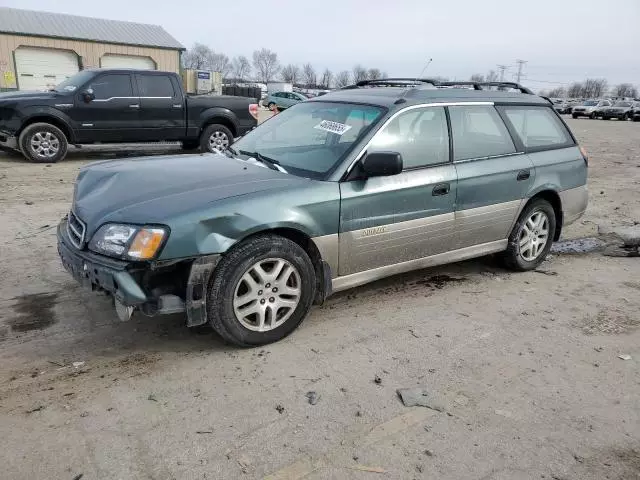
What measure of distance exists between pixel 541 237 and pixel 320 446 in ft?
11.6

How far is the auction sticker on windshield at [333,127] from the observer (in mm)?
4133

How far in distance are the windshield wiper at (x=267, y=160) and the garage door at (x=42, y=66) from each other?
29.1 metres

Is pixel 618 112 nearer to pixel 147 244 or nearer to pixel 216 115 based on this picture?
pixel 216 115

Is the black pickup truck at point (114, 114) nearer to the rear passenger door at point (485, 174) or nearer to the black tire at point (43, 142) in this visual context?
the black tire at point (43, 142)

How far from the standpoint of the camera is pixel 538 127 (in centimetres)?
513

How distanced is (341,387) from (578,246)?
14.2ft

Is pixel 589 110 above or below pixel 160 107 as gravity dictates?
below

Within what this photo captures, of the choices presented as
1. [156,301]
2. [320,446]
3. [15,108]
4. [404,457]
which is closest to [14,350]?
[156,301]

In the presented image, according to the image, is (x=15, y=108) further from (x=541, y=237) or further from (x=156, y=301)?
(x=541, y=237)

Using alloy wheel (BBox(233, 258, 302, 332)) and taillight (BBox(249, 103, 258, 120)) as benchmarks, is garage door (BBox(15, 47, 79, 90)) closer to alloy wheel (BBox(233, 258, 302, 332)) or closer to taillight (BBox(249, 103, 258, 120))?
taillight (BBox(249, 103, 258, 120))

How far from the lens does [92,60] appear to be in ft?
102

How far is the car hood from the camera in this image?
319cm

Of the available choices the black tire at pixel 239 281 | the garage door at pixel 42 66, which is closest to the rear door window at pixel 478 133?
the black tire at pixel 239 281

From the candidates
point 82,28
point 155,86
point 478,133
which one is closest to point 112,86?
point 155,86
